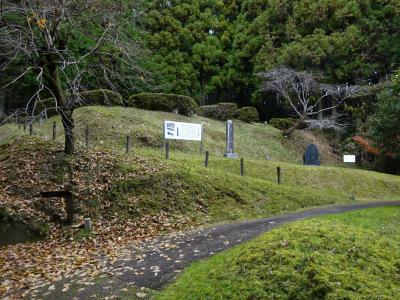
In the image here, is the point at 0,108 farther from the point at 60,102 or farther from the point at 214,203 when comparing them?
the point at 214,203

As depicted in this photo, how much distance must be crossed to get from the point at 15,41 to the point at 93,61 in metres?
2.17

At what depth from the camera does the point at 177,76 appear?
90.9ft

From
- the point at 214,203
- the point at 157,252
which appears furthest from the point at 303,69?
the point at 157,252

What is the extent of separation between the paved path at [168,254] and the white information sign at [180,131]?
22.0 ft

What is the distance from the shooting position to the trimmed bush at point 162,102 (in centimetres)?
2156

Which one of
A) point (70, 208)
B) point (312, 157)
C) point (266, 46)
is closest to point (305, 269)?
point (70, 208)

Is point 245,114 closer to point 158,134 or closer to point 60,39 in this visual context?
point 158,134

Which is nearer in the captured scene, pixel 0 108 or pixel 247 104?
pixel 0 108

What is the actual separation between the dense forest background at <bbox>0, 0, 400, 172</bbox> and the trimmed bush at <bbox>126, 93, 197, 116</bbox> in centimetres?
132

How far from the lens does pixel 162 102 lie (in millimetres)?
21703

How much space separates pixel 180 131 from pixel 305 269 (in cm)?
1158

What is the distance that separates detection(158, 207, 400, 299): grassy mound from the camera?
384 centimetres

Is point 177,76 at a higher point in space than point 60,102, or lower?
higher

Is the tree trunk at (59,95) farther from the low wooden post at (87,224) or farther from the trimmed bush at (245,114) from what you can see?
the trimmed bush at (245,114)
